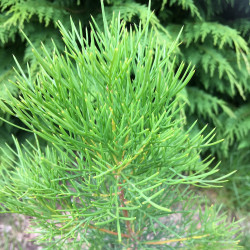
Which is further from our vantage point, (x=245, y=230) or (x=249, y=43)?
(x=249, y=43)

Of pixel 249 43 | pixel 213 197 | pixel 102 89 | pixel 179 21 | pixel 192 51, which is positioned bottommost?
pixel 213 197

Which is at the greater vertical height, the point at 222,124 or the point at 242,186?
the point at 222,124

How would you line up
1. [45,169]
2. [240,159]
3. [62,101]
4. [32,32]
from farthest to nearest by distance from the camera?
[240,159]
[32,32]
[45,169]
[62,101]

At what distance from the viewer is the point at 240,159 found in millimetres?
2033

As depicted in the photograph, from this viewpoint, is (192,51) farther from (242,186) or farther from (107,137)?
(107,137)

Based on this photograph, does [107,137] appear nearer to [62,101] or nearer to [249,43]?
[62,101]

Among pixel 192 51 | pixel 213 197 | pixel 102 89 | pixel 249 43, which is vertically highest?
pixel 102 89

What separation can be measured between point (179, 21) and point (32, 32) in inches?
41.1

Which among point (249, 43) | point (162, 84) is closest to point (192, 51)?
point (249, 43)

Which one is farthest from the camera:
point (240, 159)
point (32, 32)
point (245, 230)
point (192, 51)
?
point (240, 159)

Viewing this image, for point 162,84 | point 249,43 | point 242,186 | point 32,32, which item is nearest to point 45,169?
point 162,84

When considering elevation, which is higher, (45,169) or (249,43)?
(45,169)

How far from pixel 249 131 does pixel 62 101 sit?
6.13ft

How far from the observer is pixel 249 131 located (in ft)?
6.75
